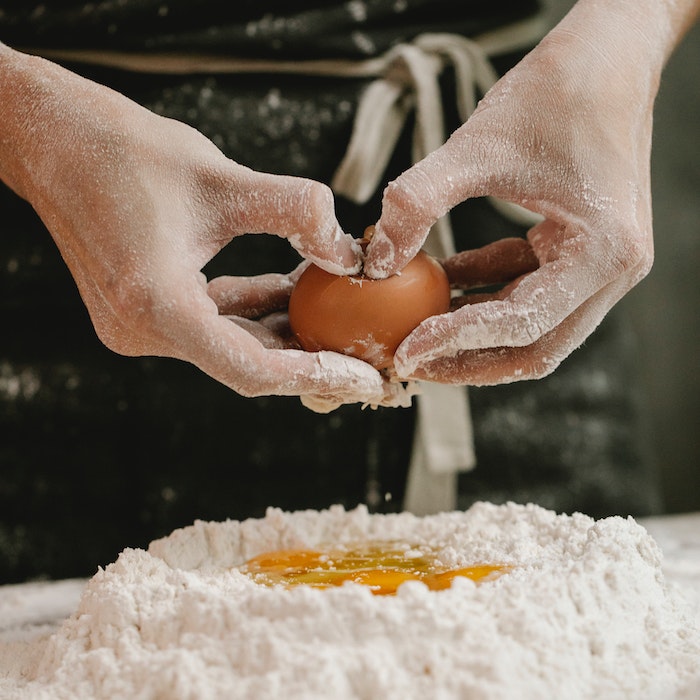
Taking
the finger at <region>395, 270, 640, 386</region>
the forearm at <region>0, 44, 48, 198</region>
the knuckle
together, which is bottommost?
the finger at <region>395, 270, 640, 386</region>

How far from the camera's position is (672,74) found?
1803 mm

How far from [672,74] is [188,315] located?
156 centimetres

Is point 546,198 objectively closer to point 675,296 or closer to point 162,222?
point 162,222

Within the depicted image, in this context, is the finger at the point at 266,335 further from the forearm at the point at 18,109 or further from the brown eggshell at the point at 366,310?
the forearm at the point at 18,109

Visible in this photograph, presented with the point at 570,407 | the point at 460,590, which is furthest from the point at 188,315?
the point at 570,407

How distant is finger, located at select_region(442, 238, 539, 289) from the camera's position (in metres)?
0.84

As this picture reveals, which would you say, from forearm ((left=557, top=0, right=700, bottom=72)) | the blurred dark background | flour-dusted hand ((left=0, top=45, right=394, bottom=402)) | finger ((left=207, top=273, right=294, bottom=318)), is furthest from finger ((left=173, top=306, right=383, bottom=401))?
the blurred dark background

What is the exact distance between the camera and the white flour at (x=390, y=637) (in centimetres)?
51

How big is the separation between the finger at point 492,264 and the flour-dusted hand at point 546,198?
0.24 ft

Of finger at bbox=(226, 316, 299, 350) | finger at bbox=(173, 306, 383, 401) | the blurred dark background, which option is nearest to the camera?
finger at bbox=(173, 306, 383, 401)

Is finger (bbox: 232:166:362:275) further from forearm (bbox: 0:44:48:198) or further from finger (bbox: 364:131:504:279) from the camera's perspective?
forearm (bbox: 0:44:48:198)

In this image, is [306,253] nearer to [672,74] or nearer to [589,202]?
[589,202]

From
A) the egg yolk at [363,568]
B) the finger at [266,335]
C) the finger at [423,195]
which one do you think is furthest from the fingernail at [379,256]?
the egg yolk at [363,568]

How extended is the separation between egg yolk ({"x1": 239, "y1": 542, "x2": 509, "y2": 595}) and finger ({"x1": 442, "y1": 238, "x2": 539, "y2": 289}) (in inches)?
11.1
